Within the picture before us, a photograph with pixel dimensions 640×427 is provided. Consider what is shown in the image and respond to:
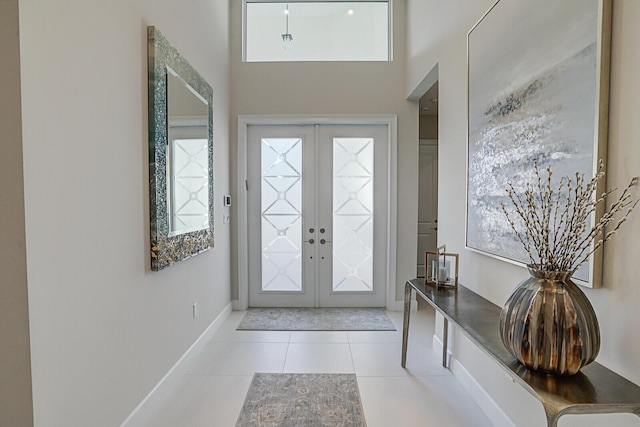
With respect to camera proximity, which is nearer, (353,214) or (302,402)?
(302,402)

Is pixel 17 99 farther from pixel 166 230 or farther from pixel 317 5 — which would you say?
pixel 317 5

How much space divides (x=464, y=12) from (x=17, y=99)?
8.69 feet

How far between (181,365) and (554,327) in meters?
2.48

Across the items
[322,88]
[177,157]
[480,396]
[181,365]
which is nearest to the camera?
[480,396]

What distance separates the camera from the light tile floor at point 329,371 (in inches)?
83.3

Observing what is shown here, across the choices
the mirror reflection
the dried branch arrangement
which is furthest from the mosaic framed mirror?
the dried branch arrangement

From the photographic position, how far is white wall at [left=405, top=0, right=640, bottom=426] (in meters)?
1.18

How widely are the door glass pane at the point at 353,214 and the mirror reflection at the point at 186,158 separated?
1.74 metres

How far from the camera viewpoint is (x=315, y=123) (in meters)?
4.20

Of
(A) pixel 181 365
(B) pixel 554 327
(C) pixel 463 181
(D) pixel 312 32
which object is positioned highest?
(D) pixel 312 32

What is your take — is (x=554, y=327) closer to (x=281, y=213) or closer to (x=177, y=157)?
(x=177, y=157)

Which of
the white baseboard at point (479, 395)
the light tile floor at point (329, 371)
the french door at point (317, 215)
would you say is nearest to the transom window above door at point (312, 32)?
the french door at point (317, 215)

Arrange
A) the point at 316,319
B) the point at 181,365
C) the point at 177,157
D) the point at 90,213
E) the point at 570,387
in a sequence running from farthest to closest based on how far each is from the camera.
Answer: the point at 316,319 < the point at 181,365 < the point at 177,157 < the point at 90,213 < the point at 570,387

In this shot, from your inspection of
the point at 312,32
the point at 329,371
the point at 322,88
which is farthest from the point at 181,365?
the point at 312,32
